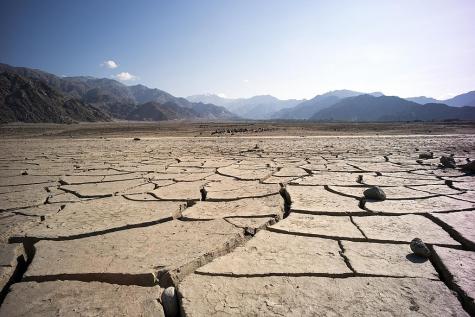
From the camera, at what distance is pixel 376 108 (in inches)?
3145

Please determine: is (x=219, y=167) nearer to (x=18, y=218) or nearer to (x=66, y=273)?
(x=18, y=218)

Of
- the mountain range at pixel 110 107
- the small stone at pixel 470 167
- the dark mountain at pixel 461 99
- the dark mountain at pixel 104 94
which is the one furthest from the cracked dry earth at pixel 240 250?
the dark mountain at pixel 461 99

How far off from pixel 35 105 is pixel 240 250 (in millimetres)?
45644

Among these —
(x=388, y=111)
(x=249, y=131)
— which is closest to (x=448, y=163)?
(x=249, y=131)

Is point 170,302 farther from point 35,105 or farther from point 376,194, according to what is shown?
point 35,105

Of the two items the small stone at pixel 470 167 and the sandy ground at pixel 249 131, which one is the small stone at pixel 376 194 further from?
the sandy ground at pixel 249 131

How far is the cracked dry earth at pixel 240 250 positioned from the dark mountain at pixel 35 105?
39.7m

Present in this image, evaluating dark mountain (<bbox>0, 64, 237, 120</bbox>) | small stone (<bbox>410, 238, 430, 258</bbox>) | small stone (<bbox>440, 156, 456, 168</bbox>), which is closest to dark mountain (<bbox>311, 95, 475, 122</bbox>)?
dark mountain (<bbox>0, 64, 237, 120</bbox>)

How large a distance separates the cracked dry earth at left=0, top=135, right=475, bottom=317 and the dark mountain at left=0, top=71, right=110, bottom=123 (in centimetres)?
3970

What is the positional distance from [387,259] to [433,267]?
0.57 feet

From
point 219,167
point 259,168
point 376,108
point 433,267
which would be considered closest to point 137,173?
point 219,167

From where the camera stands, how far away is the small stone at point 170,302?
3.43ft

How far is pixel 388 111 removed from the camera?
73812 millimetres

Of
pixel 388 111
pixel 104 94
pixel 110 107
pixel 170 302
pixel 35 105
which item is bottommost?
pixel 170 302
